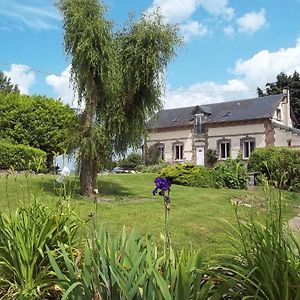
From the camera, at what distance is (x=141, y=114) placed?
14227mm

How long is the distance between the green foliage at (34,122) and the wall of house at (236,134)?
16.9m

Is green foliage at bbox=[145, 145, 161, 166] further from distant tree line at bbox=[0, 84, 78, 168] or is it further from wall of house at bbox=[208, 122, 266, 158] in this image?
distant tree line at bbox=[0, 84, 78, 168]

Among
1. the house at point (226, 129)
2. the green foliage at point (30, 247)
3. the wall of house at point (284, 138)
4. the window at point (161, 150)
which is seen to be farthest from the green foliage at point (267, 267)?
the window at point (161, 150)

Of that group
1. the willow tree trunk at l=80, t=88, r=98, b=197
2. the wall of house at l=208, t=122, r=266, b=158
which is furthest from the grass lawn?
the wall of house at l=208, t=122, r=266, b=158

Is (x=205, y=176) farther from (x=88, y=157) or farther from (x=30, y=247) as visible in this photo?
(x=30, y=247)

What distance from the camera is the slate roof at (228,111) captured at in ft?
132

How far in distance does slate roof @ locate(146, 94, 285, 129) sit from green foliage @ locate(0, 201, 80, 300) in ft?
111

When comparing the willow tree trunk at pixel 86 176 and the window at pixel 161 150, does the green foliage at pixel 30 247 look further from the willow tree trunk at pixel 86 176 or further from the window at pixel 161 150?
the window at pixel 161 150

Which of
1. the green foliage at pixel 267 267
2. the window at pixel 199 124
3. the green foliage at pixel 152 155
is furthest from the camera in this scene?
the green foliage at pixel 152 155

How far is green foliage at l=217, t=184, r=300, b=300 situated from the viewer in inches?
109

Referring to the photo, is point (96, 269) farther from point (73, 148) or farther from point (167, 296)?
point (73, 148)

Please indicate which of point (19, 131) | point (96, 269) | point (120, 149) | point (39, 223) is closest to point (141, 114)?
point (120, 149)

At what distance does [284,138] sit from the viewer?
3866 cm

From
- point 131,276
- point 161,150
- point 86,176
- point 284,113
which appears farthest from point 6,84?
point 131,276
